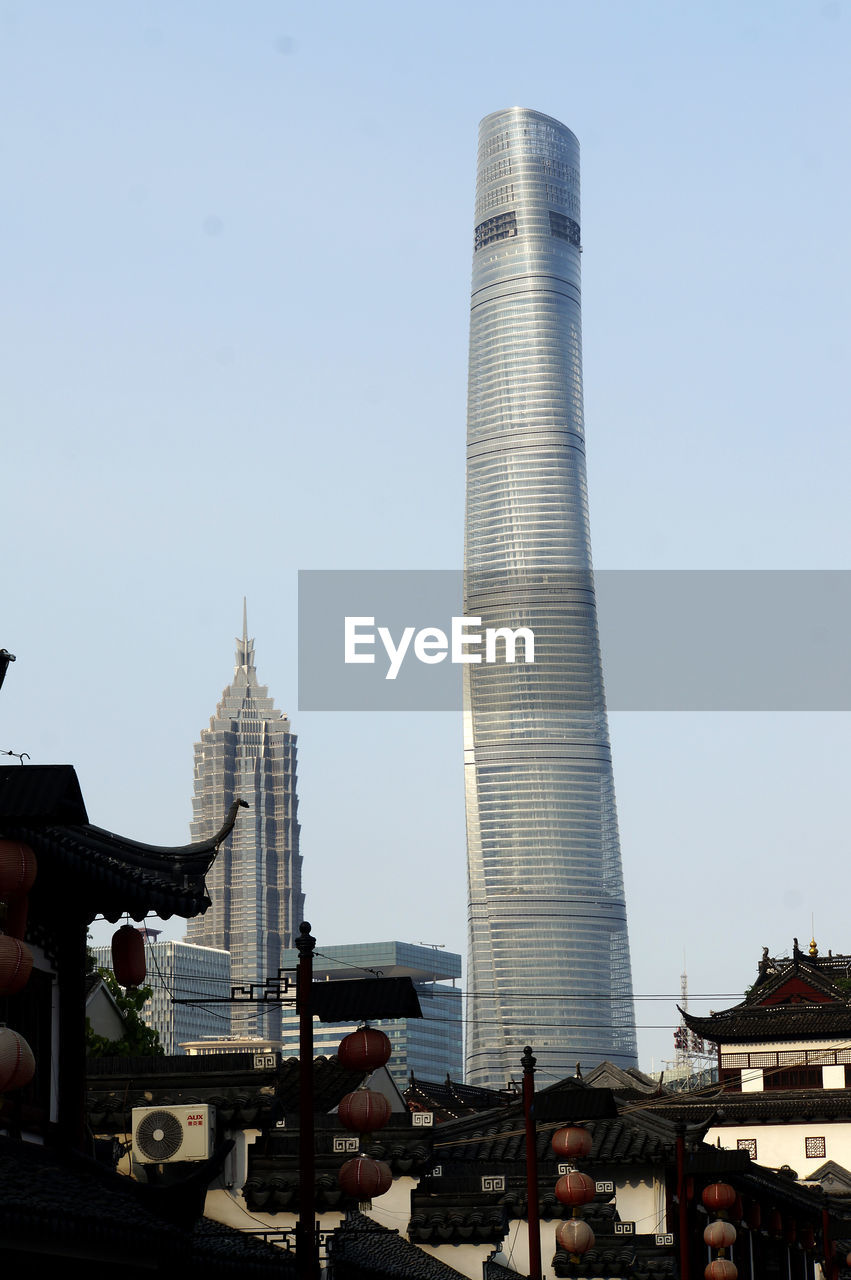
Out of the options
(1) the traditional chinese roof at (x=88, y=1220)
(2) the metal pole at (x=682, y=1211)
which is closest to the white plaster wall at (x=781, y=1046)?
(2) the metal pole at (x=682, y=1211)

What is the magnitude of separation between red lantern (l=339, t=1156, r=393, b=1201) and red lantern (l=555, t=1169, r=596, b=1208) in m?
11.5

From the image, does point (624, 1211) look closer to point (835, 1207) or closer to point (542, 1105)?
point (542, 1105)

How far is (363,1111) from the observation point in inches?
936

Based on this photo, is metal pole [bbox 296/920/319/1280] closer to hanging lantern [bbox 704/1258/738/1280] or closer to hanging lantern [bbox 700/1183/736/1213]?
hanging lantern [bbox 700/1183/736/1213]

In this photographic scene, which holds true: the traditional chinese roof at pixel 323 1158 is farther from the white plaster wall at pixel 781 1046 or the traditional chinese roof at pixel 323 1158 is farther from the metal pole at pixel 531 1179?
the white plaster wall at pixel 781 1046

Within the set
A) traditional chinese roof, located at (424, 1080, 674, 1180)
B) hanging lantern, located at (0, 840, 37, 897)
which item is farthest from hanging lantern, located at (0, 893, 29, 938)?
traditional chinese roof, located at (424, 1080, 674, 1180)

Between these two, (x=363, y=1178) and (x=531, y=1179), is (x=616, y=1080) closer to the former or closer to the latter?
(x=531, y=1179)

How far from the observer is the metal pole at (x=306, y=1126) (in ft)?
67.1

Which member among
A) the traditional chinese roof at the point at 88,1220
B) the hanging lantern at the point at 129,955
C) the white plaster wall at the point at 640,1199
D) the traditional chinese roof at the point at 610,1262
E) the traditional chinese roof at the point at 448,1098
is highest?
the hanging lantern at the point at 129,955

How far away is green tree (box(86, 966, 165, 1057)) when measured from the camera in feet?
193

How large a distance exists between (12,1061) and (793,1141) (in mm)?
71133

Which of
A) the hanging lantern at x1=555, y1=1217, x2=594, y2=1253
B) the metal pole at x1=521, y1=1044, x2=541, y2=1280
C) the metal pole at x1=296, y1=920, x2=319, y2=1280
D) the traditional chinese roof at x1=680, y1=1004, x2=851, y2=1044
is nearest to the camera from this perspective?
the metal pole at x1=296, y1=920, x2=319, y2=1280

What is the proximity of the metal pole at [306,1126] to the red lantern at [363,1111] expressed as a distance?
1.61 metres

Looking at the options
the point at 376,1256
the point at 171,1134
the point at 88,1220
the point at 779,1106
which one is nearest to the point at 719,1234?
the point at 376,1256
